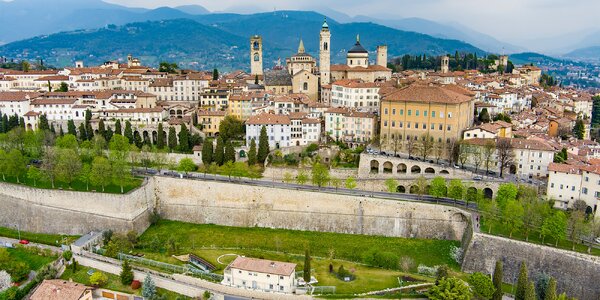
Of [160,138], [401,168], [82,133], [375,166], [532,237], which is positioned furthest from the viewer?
[82,133]

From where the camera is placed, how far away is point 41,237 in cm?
4631

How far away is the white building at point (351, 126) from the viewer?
59094 mm

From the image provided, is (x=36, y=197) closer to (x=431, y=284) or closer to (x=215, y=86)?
(x=215, y=86)

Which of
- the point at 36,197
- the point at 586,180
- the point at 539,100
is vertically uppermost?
the point at 539,100

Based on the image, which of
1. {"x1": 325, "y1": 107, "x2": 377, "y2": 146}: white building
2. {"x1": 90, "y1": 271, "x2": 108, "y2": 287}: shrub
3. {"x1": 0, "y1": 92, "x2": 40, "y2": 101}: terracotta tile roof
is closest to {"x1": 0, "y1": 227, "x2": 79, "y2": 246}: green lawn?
{"x1": 90, "y1": 271, "x2": 108, "y2": 287}: shrub

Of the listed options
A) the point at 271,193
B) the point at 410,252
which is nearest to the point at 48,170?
the point at 271,193

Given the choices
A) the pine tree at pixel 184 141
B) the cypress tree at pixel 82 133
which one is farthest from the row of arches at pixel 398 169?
the cypress tree at pixel 82 133

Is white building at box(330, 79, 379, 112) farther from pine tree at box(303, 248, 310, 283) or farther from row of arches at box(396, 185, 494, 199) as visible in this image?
pine tree at box(303, 248, 310, 283)

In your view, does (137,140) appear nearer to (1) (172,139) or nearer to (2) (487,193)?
(1) (172,139)

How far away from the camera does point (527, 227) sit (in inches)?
1508

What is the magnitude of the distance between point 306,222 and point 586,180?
24.6m

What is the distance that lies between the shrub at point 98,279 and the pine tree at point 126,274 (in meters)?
1.38

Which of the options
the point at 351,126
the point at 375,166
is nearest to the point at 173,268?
the point at 375,166

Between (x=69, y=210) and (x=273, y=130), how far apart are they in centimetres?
2315
